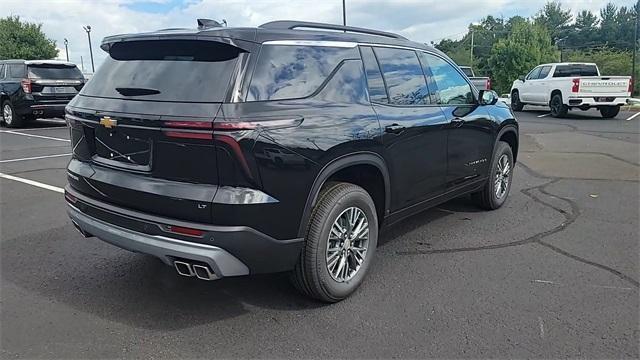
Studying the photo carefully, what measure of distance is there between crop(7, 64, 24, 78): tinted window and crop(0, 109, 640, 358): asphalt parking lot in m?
10.4

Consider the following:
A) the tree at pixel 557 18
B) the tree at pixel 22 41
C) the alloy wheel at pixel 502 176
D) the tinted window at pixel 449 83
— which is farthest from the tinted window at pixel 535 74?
the tree at pixel 557 18

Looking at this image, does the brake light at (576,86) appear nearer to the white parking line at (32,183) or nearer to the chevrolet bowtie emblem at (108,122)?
the white parking line at (32,183)

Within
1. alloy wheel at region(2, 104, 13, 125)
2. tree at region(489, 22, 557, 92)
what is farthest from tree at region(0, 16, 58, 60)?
tree at region(489, 22, 557, 92)

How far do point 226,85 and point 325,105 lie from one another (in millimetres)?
702

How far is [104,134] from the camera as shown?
340 cm

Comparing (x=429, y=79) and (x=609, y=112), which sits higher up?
(x=429, y=79)

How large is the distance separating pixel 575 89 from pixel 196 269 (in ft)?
55.1

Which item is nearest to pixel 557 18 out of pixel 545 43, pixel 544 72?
pixel 545 43

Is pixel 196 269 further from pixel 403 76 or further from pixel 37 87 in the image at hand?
pixel 37 87

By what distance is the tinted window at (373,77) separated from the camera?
3.89 meters

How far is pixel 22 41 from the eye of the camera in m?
48.2

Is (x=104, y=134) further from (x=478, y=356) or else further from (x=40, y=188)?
(x=40, y=188)

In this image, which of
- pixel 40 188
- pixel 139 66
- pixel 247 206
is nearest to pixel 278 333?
pixel 247 206

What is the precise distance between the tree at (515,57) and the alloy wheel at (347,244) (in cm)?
3926
